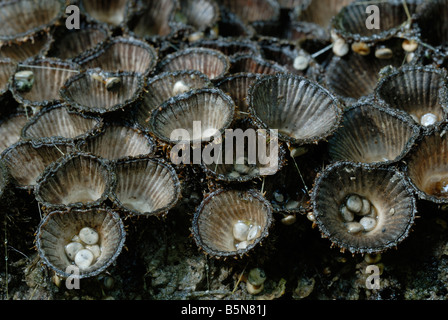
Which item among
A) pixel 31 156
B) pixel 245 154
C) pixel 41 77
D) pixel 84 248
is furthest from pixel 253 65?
pixel 84 248

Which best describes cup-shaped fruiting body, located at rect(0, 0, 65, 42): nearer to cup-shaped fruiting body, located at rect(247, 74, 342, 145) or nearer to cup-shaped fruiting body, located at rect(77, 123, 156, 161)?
cup-shaped fruiting body, located at rect(77, 123, 156, 161)

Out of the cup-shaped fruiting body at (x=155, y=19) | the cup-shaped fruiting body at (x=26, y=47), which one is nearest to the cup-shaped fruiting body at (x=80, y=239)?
the cup-shaped fruiting body at (x=26, y=47)

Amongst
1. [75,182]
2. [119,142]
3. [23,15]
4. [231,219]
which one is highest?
[23,15]

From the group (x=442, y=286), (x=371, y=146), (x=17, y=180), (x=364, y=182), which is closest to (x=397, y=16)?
(x=371, y=146)

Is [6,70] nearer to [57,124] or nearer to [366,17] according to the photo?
[57,124]

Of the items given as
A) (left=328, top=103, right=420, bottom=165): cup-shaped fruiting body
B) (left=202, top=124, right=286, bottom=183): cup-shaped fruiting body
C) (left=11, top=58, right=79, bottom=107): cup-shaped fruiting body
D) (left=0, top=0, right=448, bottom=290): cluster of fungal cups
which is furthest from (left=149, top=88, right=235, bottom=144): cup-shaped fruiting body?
(left=11, top=58, right=79, bottom=107): cup-shaped fruiting body

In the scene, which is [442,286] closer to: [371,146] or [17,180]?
[371,146]
